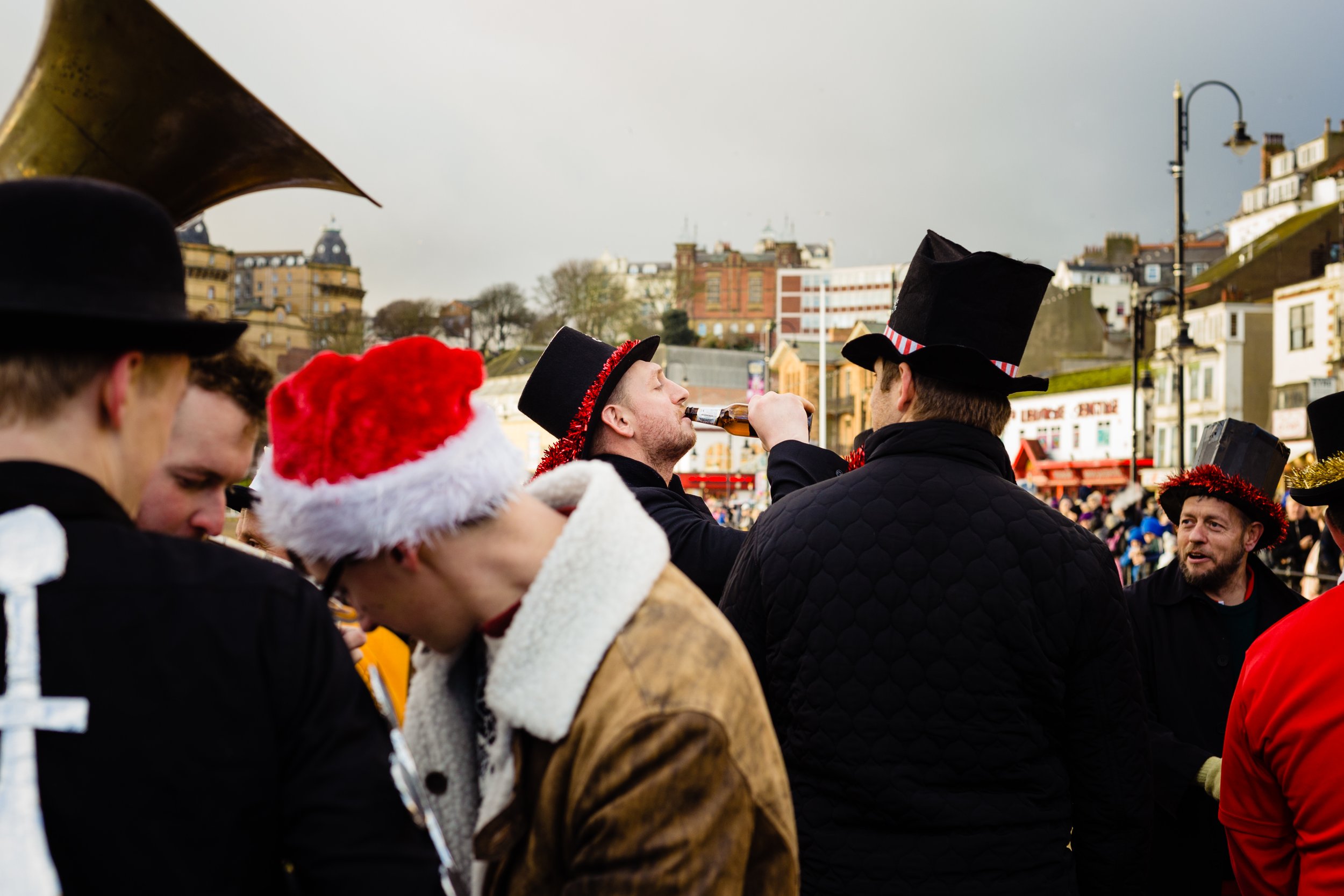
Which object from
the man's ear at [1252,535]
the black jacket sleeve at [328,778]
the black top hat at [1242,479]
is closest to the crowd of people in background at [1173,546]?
the black top hat at [1242,479]

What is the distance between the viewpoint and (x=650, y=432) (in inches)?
164

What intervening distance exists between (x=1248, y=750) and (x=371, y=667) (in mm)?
2390

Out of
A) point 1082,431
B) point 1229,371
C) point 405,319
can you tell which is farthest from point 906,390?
point 405,319

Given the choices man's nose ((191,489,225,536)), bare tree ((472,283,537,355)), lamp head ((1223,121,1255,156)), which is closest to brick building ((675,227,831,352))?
bare tree ((472,283,537,355))

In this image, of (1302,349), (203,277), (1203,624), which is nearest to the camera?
(1203,624)

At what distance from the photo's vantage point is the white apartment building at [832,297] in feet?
429

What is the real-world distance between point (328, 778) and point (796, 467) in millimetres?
2293

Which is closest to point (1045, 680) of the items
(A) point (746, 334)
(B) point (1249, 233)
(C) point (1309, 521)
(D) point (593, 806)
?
(D) point (593, 806)

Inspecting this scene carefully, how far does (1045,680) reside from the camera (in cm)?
267

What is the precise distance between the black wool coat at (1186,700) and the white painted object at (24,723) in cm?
345

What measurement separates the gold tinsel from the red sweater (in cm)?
44

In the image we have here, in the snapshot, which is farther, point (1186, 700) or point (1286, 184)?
point (1286, 184)

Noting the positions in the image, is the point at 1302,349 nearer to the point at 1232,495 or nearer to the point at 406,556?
the point at 1232,495

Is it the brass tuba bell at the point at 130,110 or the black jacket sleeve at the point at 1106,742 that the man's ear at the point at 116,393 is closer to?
the brass tuba bell at the point at 130,110
